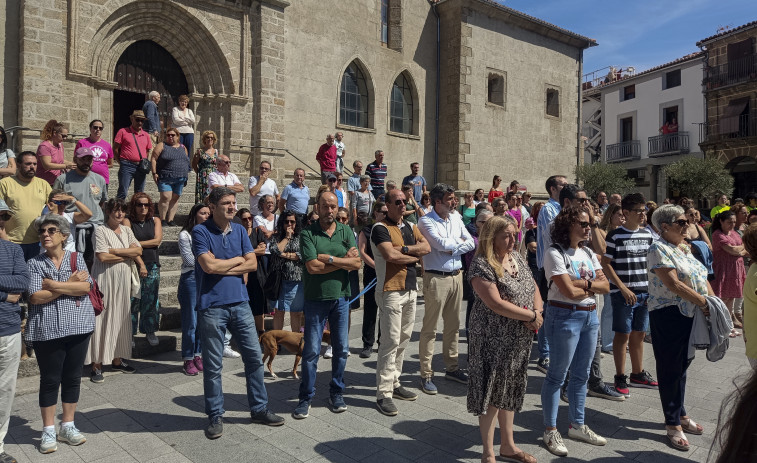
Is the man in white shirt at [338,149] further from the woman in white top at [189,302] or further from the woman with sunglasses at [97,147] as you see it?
the woman in white top at [189,302]

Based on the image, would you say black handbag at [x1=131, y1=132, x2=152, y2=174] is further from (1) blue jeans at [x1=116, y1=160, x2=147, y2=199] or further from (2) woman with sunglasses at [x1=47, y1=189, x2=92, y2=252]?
(2) woman with sunglasses at [x1=47, y1=189, x2=92, y2=252]

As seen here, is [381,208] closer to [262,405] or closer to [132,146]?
[262,405]

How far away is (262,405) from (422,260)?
2.11m

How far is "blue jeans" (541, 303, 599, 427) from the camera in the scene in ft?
13.2

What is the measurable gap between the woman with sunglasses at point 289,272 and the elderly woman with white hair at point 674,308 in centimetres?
387

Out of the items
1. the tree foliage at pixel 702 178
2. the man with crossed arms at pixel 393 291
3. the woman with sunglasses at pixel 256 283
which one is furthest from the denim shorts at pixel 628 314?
the tree foliage at pixel 702 178

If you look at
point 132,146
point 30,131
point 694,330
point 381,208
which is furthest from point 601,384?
point 30,131

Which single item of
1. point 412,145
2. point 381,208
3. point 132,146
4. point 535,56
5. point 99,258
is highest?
point 535,56

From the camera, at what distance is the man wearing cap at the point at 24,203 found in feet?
19.2

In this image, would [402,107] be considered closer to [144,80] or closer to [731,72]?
[144,80]

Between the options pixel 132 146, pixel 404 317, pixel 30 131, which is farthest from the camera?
pixel 30 131

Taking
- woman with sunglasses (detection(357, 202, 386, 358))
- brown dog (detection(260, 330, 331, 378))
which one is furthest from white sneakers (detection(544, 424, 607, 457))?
Result: woman with sunglasses (detection(357, 202, 386, 358))

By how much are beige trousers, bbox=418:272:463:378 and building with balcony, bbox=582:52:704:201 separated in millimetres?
27336

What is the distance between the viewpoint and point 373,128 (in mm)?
16469
